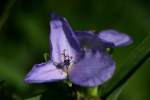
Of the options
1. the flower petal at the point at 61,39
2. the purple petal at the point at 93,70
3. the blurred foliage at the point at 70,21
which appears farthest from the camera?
the blurred foliage at the point at 70,21

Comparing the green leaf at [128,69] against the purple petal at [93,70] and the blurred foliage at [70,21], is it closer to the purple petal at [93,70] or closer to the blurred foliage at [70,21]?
the purple petal at [93,70]

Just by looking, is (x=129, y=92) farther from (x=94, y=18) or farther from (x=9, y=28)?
(x=9, y=28)

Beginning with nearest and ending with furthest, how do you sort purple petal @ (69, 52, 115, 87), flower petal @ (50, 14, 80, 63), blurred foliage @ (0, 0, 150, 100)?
purple petal @ (69, 52, 115, 87), flower petal @ (50, 14, 80, 63), blurred foliage @ (0, 0, 150, 100)

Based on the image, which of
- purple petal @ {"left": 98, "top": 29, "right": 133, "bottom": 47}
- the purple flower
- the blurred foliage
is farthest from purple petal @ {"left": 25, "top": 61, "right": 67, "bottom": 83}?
the blurred foliage

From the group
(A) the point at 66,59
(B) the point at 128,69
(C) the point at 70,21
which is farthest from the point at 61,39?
(C) the point at 70,21

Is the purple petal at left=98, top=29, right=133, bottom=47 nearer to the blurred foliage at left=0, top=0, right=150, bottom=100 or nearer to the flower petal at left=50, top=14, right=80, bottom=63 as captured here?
the flower petal at left=50, top=14, right=80, bottom=63

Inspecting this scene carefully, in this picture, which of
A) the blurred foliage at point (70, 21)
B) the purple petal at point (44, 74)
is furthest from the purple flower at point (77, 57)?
the blurred foliage at point (70, 21)
